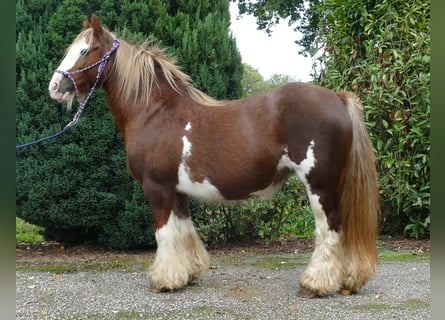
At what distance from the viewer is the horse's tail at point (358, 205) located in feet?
12.1

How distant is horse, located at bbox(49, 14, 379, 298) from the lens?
363 centimetres

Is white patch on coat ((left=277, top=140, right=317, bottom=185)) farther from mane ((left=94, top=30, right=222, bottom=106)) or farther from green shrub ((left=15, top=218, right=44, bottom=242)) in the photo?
green shrub ((left=15, top=218, right=44, bottom=242))

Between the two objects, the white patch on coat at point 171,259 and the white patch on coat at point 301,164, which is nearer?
the white patch on coat at point 301,164

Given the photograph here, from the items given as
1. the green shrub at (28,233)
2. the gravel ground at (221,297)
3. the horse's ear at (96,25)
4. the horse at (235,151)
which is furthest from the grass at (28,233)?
the horse's ear at (96,25)

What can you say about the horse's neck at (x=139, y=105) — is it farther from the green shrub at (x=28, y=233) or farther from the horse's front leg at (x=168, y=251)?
the green shrub at (x=28, y=233)

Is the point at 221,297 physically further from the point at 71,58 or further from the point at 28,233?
the point at 28,233

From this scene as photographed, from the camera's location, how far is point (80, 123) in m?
5.18

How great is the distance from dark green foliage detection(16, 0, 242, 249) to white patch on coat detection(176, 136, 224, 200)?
1.58 meters

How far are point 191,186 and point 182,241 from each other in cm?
57

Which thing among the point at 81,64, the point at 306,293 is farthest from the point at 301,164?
the point at 81,64

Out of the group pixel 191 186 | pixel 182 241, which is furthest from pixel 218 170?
pixel 182 241

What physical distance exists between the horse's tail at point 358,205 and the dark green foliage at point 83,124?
2.24m

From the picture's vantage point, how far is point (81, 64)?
13.2ft

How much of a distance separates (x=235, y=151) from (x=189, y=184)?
508 mm
